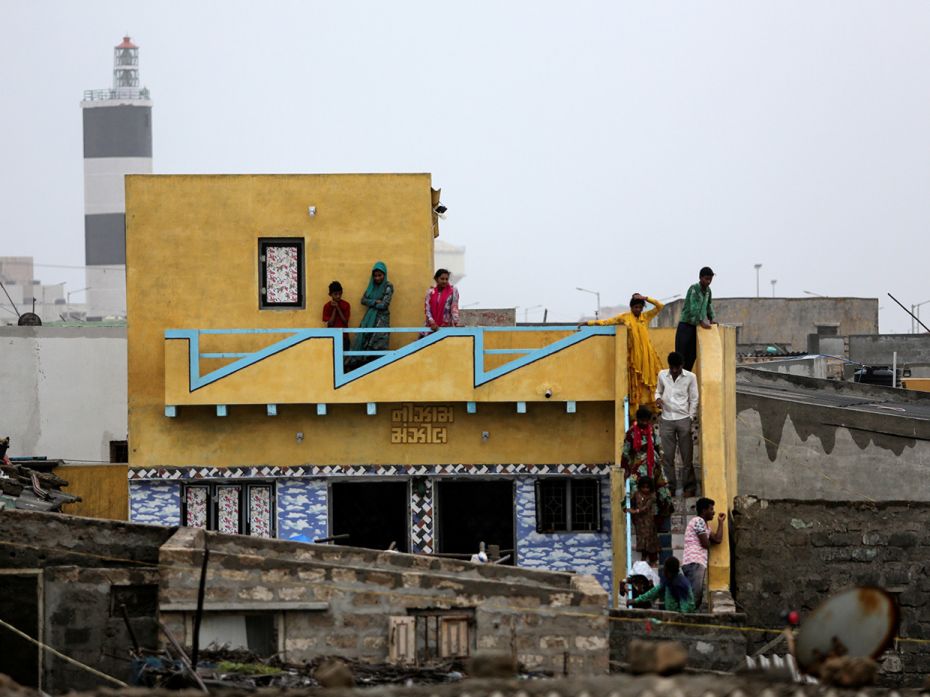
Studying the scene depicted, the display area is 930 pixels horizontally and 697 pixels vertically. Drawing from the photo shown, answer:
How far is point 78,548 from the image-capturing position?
65.0 ft

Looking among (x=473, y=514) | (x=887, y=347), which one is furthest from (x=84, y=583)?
(x=887, y=347)

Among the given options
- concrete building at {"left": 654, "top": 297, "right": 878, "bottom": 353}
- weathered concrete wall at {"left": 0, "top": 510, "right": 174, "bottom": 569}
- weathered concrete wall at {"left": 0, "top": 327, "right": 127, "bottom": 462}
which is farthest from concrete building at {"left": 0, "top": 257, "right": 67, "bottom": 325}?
weathered concrete wall at {"left": 0, "top": 510, "right": 174, "bottom": 569}

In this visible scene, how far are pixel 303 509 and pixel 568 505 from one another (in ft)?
11.7

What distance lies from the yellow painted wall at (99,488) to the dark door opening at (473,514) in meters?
5.64

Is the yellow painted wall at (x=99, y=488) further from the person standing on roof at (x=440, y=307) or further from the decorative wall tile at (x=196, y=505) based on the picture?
the person standing on roof at (x=440, y=307)

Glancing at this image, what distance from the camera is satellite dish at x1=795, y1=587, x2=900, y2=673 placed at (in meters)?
13.2

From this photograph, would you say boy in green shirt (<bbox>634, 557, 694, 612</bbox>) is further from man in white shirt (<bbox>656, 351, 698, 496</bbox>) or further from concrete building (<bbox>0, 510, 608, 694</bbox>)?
man in white shirt (<bbox>656, 351, 698, 496</bbox>)

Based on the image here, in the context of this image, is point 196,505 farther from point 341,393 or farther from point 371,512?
point 341,393

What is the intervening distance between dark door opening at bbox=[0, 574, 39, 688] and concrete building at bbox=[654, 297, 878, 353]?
42.1m

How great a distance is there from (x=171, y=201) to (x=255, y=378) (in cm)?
282

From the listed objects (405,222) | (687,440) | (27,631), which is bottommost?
(27,631)

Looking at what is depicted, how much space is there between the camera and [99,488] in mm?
29250

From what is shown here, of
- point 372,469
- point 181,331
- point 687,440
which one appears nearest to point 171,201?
point 181,331

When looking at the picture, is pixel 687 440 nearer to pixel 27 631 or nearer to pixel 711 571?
pixel 711 571
